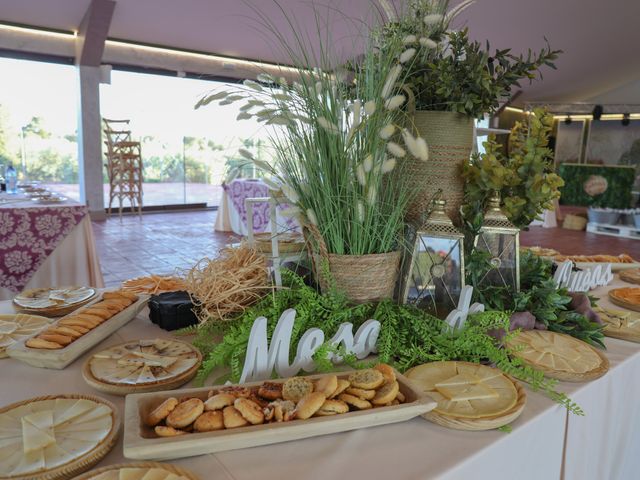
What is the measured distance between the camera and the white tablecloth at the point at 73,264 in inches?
121

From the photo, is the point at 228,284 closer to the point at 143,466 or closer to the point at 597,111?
the point at 143,466

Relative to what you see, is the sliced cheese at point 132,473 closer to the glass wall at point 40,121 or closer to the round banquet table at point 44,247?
the round banquet table at point 44,247

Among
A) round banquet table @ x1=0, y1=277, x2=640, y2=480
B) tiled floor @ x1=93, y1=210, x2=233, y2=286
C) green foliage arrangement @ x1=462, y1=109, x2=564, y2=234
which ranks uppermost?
green foliage arrangement @ x1=462, y1=109, x2=564, y2=234

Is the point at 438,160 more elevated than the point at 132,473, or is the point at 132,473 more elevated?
the point at 438,160

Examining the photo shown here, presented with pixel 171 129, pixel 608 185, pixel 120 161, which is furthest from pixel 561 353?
pixel 608 185

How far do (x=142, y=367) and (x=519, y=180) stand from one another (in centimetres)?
106

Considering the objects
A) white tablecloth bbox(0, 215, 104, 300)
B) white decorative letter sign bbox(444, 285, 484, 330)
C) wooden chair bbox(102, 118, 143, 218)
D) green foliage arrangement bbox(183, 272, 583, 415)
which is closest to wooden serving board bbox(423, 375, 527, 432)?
green foliage arrangement bbox(183, 272, 583, 415)

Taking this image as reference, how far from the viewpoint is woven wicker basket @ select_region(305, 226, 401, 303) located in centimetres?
109

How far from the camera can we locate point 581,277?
5.31ft

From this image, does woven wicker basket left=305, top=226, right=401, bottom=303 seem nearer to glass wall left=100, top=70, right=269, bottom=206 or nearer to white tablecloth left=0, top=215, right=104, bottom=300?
white tablecloth left=0, top=215, right=104, bottom=300

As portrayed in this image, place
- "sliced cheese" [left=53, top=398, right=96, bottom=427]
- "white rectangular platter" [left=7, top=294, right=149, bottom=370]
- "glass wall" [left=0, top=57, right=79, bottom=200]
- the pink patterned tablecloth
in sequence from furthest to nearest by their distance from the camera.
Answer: "glass wall" [left=0, top=57, right=79, bottom=200], the pink patterned tablecloth, "white rectangular platter" [left=7, top=294, right=149, bottom=370], "sliced cheese" [left=53, top=398, right=96, bottom=427]

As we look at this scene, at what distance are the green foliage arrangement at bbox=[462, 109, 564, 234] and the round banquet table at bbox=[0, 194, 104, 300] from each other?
8.74 ft

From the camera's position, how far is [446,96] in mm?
1229

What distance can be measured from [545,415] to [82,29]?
8.30 metres
